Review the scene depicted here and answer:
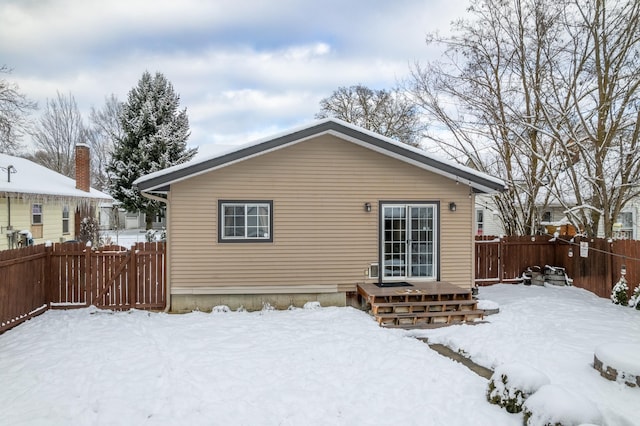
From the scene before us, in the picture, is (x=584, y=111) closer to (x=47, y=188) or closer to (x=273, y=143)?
(x=273, y=143)

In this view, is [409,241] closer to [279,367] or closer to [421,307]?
[421,307]

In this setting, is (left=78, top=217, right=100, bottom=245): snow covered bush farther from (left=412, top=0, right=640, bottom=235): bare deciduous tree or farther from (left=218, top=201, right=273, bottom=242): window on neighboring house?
(left=412, top=0, right=640, bottom=235): bare deciduous tree

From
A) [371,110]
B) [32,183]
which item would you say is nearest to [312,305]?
[32,183]

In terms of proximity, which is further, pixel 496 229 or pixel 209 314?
pixel 496 229

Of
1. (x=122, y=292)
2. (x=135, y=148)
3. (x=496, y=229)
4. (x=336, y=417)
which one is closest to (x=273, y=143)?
(x=122, y=292)

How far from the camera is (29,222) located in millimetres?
14969

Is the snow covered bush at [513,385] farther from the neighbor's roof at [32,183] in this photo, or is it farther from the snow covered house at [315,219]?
the neighbor's roof at [32,183]

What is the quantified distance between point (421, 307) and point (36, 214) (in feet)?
50.3

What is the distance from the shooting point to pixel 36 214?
1563 centimetres

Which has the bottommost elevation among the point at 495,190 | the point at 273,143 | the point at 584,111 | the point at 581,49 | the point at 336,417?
the point at 336,417

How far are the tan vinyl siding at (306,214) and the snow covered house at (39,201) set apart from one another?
719 centimetres

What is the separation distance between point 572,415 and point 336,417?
202 cm

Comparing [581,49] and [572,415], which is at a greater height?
[581,49]

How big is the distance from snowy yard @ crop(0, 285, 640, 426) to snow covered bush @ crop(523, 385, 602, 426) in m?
0.27
